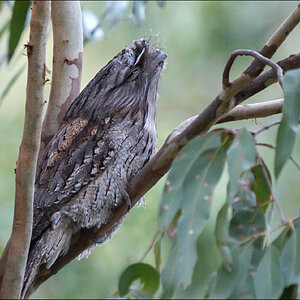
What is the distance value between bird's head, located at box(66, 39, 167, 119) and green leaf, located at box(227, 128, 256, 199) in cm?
113

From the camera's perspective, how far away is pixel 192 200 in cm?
160

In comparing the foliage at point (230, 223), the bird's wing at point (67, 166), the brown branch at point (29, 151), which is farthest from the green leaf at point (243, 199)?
the bird's wing at point (67, 166)

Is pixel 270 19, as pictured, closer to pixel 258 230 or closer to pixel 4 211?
pixel 4 211

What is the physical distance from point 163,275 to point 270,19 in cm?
553

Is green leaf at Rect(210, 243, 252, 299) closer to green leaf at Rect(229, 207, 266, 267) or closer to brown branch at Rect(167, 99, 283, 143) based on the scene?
green leaf at Rect(229, 207, 266, 267)

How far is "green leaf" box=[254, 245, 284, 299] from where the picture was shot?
1.53 meters

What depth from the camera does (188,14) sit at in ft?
21.2

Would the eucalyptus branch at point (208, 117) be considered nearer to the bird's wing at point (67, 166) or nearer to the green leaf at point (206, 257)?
the bird's wing at point (67, 166)

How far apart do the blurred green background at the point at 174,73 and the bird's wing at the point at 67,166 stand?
1.95 meters

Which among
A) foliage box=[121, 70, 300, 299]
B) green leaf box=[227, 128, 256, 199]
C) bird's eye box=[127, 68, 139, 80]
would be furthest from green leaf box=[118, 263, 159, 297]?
bird's eye box=[127, 68, 139, 80]

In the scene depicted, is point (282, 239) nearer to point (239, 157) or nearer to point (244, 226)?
point (244, 226)

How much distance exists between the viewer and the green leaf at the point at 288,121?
4.92ft

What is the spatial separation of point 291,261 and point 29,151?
83cm

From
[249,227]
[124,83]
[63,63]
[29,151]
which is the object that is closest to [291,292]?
[249,227]
